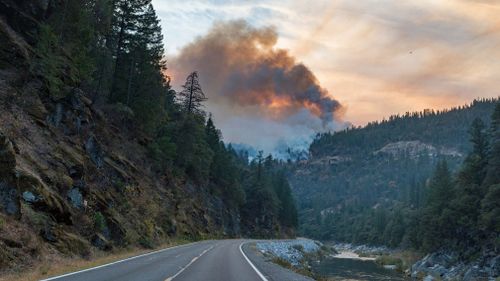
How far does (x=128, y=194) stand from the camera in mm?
35594

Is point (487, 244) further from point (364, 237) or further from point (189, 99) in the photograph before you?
point (364, 237)

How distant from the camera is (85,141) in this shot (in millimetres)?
30609

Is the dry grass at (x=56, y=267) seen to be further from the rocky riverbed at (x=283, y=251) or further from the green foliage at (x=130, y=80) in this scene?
the rocky riverbed at (x=283, y=251)

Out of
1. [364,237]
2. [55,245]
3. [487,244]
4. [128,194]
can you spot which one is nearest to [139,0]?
[128,194]

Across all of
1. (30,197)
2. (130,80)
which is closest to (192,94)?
(130,80)

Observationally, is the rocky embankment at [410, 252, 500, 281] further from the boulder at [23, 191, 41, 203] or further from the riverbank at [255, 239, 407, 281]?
the boulder at [23, 191, 41, 203]

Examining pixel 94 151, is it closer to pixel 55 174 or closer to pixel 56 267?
pixel 55 174

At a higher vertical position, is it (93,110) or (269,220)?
(93,110)

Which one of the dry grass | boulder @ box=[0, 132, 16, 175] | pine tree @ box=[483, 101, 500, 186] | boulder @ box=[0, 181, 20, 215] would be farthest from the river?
boulder @ box=[0, 132, 16, 175]

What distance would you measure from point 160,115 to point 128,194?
53.6ft

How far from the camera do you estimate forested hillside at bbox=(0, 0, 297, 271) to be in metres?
19.3

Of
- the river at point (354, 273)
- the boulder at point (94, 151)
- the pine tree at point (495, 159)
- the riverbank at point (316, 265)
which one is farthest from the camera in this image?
the pine tree at point (495, 159)

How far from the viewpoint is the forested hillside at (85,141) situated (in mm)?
19289

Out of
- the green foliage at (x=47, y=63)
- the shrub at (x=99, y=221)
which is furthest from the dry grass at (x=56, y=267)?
the green foliage at (x=47, y=63)
